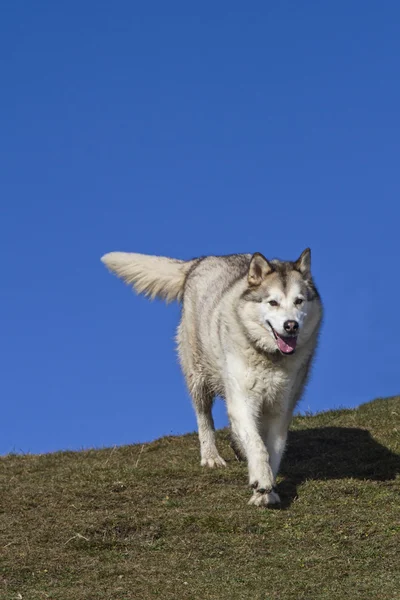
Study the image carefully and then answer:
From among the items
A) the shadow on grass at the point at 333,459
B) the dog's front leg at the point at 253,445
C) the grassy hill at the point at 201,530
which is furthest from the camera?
the shadow on grass at the point at 333,459

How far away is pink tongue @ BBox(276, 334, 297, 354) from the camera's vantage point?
1133cm

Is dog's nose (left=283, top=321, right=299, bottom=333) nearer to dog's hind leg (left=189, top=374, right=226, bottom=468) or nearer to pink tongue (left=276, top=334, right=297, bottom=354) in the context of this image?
pink tongue (left=276, top=334, right=297, bottom=354)

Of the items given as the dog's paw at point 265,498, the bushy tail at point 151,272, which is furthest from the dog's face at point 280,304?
the bushy tail at point 151,272

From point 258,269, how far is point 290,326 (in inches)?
36.6

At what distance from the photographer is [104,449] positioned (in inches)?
630

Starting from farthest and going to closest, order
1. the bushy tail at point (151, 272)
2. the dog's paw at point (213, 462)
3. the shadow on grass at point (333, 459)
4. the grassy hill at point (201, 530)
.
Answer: the bushy tail at point (151, 272)
the dog's paw at point (213, 462)
the shadow on grass at point (333, 459)
the grassy hill at point (201, 530)

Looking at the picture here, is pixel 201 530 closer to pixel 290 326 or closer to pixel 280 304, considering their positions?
pixel 290 326

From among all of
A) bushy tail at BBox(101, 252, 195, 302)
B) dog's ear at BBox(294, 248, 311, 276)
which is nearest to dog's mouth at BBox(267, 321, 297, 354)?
dog's ear at BBox(294, 248, 311, 276)

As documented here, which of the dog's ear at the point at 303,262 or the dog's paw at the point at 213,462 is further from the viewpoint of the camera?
the dog's paw at the point at 213,462

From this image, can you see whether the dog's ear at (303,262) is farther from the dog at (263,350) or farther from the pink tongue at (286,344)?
the pink tongue at (286,344)

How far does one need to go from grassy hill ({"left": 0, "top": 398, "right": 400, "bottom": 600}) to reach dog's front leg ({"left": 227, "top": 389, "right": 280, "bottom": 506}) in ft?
0.73

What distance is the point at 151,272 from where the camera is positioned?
1494 cm

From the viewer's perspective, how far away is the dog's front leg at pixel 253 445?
1118cm

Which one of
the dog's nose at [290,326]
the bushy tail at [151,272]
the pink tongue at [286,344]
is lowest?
the pink tongue at [286,344]
